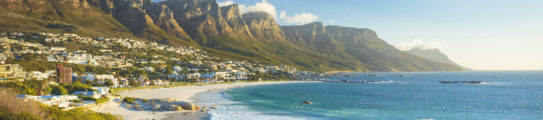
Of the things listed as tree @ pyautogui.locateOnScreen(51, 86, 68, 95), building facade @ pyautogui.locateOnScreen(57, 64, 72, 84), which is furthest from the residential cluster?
tree @ pyautogui.locateOnScreen(51, 86, 68, 95)

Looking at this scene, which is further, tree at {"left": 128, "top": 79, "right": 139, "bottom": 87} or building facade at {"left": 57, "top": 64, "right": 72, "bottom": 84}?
tree at {"left": 128, "top": 79, "right": 139, "bottom": 87}

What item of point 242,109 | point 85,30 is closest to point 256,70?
point 85,30

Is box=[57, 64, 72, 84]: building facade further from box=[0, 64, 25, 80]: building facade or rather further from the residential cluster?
box=[0, 64, 25, 80]: building facade

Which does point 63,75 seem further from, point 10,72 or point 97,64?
point 97,64

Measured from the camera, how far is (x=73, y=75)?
88125mm

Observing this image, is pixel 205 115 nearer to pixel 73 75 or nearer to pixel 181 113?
pixel 181 113

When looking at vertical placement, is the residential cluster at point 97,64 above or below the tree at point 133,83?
above

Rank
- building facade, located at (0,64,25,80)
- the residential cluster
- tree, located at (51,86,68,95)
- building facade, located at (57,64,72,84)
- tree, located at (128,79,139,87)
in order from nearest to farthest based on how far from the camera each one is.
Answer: tree, located at (51,86,68,95), building facade, located at (0,64,25,80), building facade, located at (57,64,72,84), the residential cluster, tree, located at (128,79,139,87)

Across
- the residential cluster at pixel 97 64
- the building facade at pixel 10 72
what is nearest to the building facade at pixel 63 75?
the residential cluster at pixel 97 64

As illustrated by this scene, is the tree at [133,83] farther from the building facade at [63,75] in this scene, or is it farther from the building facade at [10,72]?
the building facade at [10,72]

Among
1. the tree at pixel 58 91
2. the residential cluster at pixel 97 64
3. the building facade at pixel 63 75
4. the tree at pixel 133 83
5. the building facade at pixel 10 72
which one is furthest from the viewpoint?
the tree at pixel 133 83

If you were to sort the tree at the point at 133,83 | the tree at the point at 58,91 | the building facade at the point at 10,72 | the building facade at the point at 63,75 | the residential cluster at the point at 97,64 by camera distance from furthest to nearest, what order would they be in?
the tree at the point at 133,83 → the residential cluster at the point at 97,64 → the building facade at the point at 63,75 → the building facade at the point at 10,72 → the tree at the point at 58,91

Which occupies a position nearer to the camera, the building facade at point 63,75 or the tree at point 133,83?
A: the building facade at point 63,75

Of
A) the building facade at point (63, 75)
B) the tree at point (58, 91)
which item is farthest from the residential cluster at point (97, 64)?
the tree at point (58, 91)
